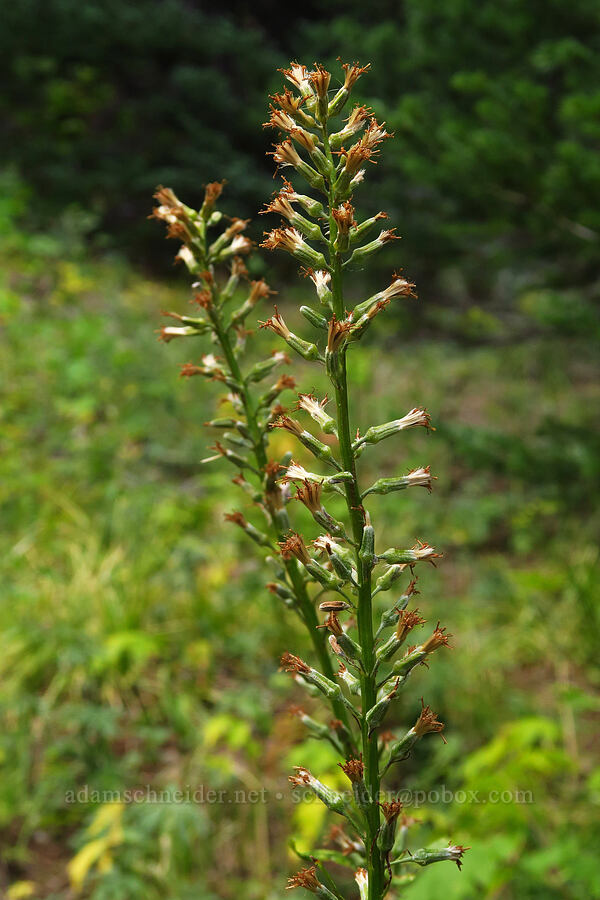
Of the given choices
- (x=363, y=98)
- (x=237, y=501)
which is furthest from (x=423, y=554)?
(x=363, y=98)

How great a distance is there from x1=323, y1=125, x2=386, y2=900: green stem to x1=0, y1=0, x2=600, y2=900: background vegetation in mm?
1029

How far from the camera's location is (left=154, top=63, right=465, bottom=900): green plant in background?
0.71 m

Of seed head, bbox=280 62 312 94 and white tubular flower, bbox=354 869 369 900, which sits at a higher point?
seed head, bbox=280 62 312 94

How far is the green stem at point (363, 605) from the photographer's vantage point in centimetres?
70

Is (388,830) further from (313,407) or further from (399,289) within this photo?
(399,289)

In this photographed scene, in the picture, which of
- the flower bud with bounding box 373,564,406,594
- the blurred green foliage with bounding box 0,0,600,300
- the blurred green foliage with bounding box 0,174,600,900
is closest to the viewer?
the flower bud with bounding box 373,564,406,594

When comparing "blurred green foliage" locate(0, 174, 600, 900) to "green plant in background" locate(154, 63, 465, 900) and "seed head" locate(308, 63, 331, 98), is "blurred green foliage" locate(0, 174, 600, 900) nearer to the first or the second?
"green plant in background" locate(154, 63, 465, 900)

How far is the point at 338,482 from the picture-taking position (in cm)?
71

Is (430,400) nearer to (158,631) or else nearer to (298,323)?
(298,323)

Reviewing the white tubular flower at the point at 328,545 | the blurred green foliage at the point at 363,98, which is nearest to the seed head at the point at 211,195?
the white tubular flower at the point at 328,545

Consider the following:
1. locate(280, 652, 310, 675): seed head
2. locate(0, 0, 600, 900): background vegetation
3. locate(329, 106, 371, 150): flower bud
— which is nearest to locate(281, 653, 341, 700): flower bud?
locate(280, 652, 310, 675): seed head

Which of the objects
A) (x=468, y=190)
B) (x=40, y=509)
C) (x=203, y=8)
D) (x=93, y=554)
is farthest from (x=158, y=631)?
(x=203, y=8)

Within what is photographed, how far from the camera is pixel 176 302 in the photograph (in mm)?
7980

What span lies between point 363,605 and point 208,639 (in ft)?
10.0
